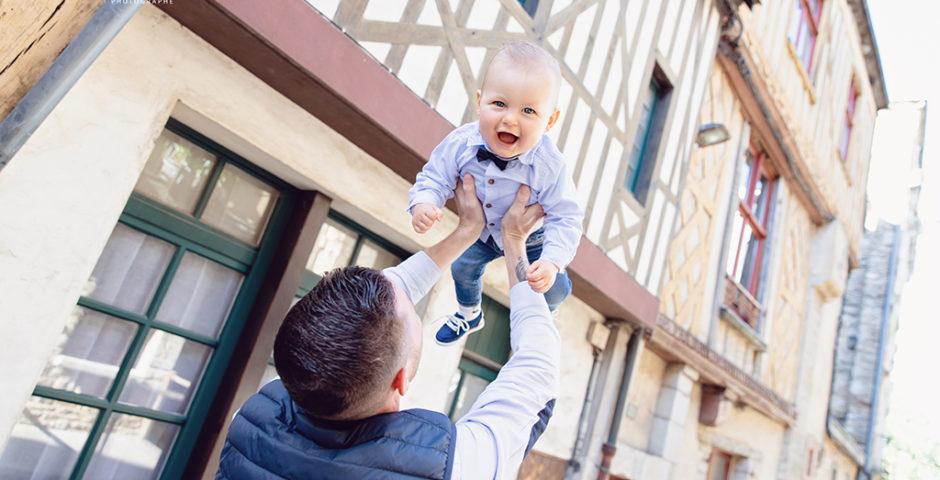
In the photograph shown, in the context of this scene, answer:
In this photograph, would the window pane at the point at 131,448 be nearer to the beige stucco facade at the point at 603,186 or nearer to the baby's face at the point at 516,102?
the beige stucco facade at the point at 603,186

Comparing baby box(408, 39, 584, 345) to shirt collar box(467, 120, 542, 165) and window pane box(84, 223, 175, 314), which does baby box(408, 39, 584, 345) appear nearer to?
shirt collar box(467, 120, 542, 165)

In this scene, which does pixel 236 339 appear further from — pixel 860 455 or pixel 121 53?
pixel 860 455

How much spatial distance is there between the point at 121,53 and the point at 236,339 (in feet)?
5.15

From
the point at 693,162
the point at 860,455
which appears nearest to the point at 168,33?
the point at 693,162

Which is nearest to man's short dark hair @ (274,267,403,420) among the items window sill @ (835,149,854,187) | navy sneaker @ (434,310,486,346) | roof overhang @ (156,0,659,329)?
navy sneaker @ (434,310,486,346)

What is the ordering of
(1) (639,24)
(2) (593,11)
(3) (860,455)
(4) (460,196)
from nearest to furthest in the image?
(4) (460,196), (2) (593,11), (1) (639,24), (3) (860,455)

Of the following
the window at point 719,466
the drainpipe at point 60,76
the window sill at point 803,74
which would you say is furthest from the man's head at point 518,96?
the window sill at point 803,74

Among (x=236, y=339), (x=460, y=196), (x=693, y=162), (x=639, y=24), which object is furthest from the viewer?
(x=693, y=162)

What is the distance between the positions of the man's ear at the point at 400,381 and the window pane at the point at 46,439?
227cm

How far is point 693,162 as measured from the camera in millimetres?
6238

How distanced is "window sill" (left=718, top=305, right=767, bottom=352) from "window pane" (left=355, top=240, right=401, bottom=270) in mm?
4537

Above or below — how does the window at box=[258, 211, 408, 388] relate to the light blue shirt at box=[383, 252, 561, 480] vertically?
above

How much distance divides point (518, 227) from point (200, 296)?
229 centimetres

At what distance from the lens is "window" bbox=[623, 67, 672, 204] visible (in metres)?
5.36
